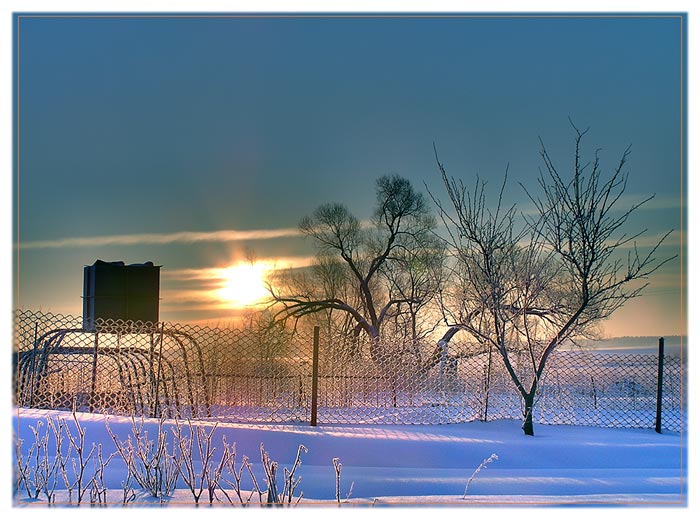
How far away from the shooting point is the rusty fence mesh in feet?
33.4

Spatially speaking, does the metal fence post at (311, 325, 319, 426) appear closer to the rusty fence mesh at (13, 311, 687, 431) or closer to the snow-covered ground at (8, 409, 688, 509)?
the rusty fence mesh at (13, 311, 687, 431)

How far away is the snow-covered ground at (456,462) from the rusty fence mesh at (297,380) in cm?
78

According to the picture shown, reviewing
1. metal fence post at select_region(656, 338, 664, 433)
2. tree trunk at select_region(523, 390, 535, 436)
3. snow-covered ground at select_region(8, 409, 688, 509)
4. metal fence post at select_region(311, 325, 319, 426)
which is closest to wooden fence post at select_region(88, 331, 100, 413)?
snow-covered ground at select_region(8, 409, 688, 509)

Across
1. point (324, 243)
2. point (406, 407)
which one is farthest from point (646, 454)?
point (324, 243)

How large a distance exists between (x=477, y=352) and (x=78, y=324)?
5.78 m

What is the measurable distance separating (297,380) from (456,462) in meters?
4.33

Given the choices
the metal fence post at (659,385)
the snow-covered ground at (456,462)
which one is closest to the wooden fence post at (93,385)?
the snow-covered ground at (456,462)

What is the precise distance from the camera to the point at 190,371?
37.0ft

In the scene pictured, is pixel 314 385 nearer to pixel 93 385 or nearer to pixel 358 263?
pixel 93 385

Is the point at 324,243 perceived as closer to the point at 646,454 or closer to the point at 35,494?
the point at 646,454

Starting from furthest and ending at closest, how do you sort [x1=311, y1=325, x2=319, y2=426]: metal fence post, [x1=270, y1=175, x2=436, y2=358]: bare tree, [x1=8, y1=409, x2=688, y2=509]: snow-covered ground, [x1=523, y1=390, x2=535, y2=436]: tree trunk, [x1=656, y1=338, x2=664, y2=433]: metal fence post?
[x1=270, y1=175, x2=436, y2=358]: bare tree
[x1=656, y1=338, x2=664, y2=433]: metal fence post
[x1=311, y1=325, x2=319, y2=426]: metal fence post
[x1=523, y1=390, x2=535, y2=436]: tree trunk
[x1=8, y1=409, x2=688, y2=509]: snow-covered ground

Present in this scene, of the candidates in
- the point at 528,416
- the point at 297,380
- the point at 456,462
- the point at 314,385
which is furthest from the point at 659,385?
the point at 297,380

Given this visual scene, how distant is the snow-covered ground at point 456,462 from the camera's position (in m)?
5.66

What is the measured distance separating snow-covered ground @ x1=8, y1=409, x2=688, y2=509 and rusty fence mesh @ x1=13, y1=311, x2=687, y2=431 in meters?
0.78
